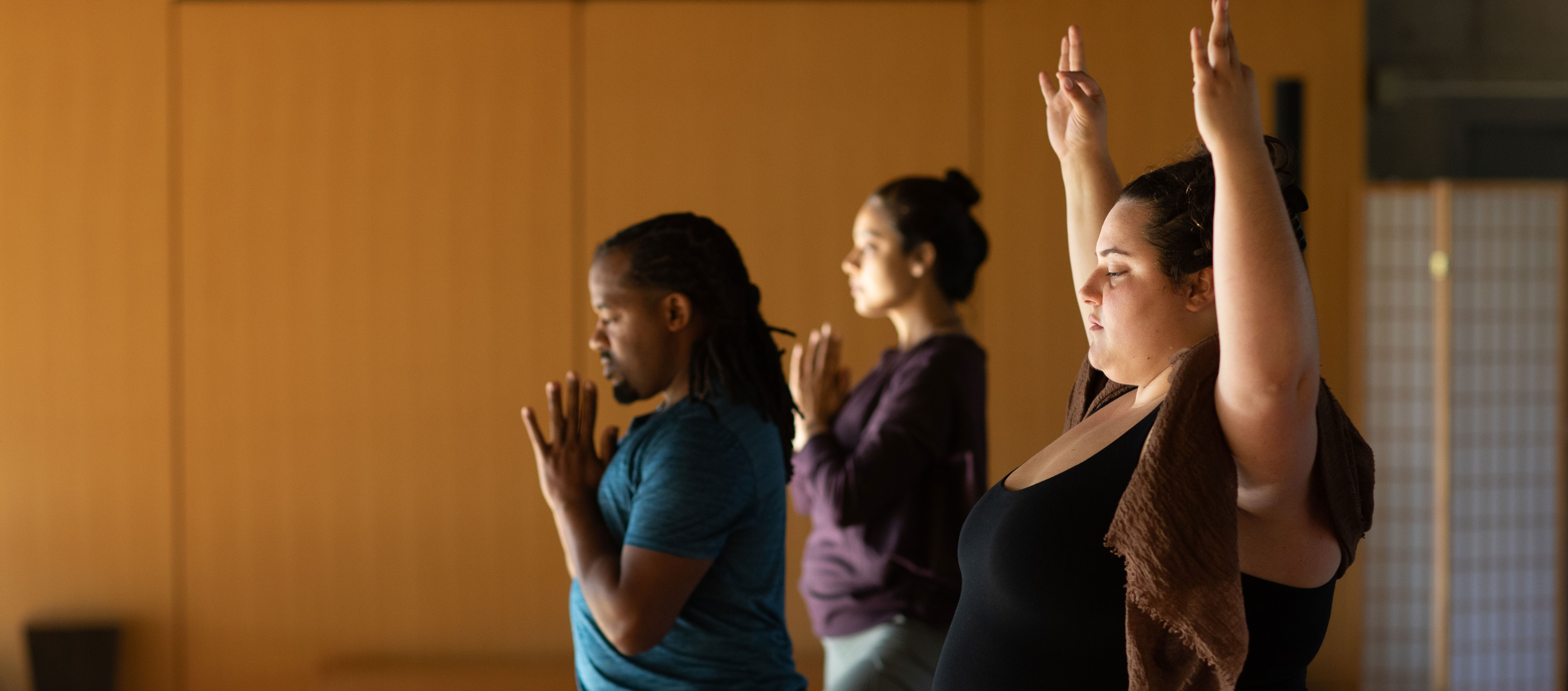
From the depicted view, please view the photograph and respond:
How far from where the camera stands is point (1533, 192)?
3234mm

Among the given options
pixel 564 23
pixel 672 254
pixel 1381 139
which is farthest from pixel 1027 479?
pixel 1381 139

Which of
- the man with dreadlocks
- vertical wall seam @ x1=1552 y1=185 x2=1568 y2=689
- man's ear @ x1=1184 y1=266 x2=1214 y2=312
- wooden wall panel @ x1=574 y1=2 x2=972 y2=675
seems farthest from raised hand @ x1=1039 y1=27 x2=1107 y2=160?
vertical wall seam @ x1=1552 y1=185 x2=1568 y2=689

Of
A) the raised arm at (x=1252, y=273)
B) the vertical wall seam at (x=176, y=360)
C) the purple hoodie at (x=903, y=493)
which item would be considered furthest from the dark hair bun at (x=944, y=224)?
the vertical wall seam at (x=176, y=360)

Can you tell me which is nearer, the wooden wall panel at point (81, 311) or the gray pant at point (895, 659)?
the gray pant at point (895, 659)

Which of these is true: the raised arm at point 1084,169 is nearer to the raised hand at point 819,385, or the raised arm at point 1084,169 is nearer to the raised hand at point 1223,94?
Answer: the raised hand at point 1223,94

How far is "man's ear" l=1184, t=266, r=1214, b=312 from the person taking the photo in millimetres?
903

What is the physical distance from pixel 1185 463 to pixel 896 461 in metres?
1.02

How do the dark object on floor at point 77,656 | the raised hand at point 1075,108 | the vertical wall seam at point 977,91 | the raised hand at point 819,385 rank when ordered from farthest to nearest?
the vertical wall seam at point 977,91, the dark object on floor at point 77,656, the raised hand at point 819,385, the raised hand at point 1075,108

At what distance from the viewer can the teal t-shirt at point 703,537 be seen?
1.30m

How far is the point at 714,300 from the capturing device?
1482 mm

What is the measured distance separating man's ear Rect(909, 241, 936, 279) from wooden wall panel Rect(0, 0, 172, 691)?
2560mm

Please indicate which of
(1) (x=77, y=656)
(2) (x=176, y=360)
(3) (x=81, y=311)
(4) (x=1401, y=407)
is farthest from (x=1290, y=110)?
(1) (x=77, y=656)

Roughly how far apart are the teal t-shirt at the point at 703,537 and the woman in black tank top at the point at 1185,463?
→ 0.35 m

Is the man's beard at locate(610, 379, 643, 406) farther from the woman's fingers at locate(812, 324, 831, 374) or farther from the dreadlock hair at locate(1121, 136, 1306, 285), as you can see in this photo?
the dreadlock hair at locate(1121, 136, 1306, 285)
